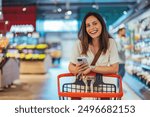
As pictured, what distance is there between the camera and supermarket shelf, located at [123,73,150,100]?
158 inches

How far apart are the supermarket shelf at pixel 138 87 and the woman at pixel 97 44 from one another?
2.13 m

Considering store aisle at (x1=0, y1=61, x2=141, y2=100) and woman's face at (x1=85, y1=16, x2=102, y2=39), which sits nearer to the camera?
woman's face at (x1=85, y1=16, x2=102, y2=39)

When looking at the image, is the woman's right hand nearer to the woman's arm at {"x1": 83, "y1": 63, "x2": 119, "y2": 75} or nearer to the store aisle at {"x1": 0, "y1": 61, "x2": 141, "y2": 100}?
the woman's arm at {"x1": 83, "y1": 63, "x2": 119, "y2": 75}

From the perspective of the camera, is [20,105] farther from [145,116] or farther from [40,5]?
[40,5]

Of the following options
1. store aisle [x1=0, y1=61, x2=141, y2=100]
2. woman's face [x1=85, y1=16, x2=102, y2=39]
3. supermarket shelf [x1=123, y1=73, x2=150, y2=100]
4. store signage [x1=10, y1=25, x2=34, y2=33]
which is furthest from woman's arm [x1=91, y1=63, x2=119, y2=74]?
supermarket shelf [x1=123, y1=73, x2=150, y2=100]

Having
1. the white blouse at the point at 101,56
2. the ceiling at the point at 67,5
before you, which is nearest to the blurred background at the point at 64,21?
the ceiling at the point at 67,5

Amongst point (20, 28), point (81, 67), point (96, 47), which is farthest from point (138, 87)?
point (81, 67)

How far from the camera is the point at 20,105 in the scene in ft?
4.87

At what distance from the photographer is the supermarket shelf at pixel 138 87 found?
4.02 m

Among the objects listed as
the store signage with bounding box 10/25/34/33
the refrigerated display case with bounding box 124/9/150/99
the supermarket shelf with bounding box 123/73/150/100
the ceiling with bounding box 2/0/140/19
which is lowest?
the supermarket shelf with bounding box 123/73/150/100

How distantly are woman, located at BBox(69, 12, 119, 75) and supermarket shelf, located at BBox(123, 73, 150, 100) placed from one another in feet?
6.98

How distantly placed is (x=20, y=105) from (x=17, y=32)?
1396 mm

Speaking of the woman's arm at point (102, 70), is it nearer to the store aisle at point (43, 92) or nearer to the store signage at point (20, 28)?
the store aisle at point (43, 92)

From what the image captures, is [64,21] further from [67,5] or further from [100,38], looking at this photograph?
[100,38]
